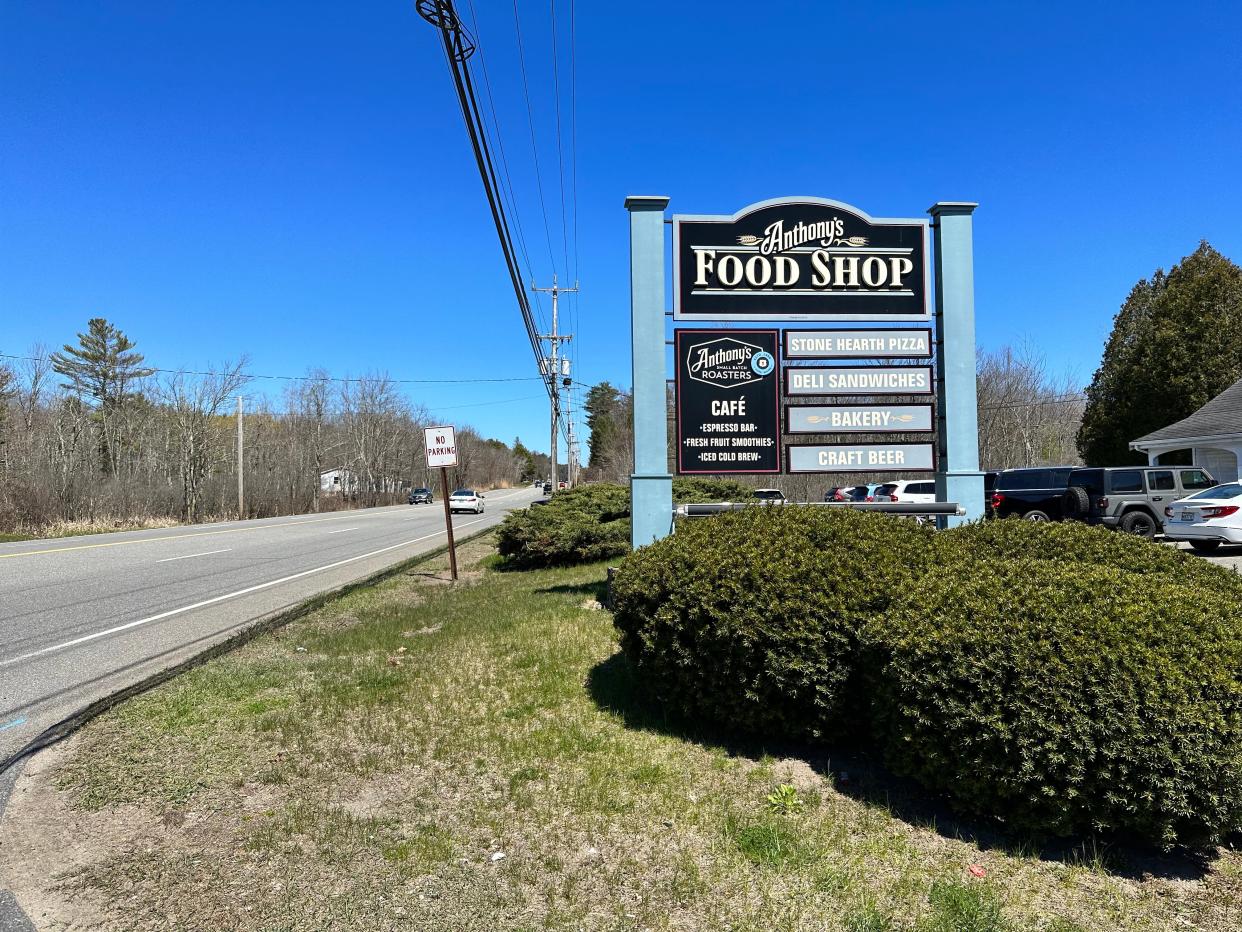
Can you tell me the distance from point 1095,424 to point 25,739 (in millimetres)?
36576

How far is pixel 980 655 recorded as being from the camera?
3.12 metres

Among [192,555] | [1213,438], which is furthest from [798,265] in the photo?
[1213,438]

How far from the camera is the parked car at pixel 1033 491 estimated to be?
1892 centimetres

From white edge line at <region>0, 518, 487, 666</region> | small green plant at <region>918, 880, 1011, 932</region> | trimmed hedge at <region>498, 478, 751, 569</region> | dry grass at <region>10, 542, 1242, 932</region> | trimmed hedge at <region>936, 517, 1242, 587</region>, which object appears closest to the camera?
small green plant at <region>918, 880, 1011, 932</region>

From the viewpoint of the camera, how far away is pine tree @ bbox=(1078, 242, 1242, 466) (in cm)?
2806

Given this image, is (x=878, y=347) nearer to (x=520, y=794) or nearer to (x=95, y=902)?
(x=520, y=794)

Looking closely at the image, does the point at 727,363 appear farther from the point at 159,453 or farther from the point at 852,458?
the point at 159,453

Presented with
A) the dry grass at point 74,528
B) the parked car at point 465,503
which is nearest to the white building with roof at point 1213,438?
the parked car at point 465,503

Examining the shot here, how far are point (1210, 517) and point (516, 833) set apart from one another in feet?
51.3

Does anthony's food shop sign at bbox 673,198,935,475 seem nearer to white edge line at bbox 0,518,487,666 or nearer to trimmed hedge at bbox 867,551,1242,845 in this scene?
trimmed hedge at bbox 867,551,1242,845

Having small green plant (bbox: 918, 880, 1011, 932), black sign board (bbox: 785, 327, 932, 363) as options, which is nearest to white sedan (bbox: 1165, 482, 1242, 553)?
black sign board (bbox: 785, 327, 932, 363)

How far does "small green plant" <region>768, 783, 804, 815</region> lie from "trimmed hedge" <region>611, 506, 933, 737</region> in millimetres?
435

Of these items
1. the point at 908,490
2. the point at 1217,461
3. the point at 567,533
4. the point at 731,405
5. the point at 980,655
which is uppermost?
the point at 731,405

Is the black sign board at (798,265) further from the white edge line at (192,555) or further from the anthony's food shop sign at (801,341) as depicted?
the white edge line at (192,555)
